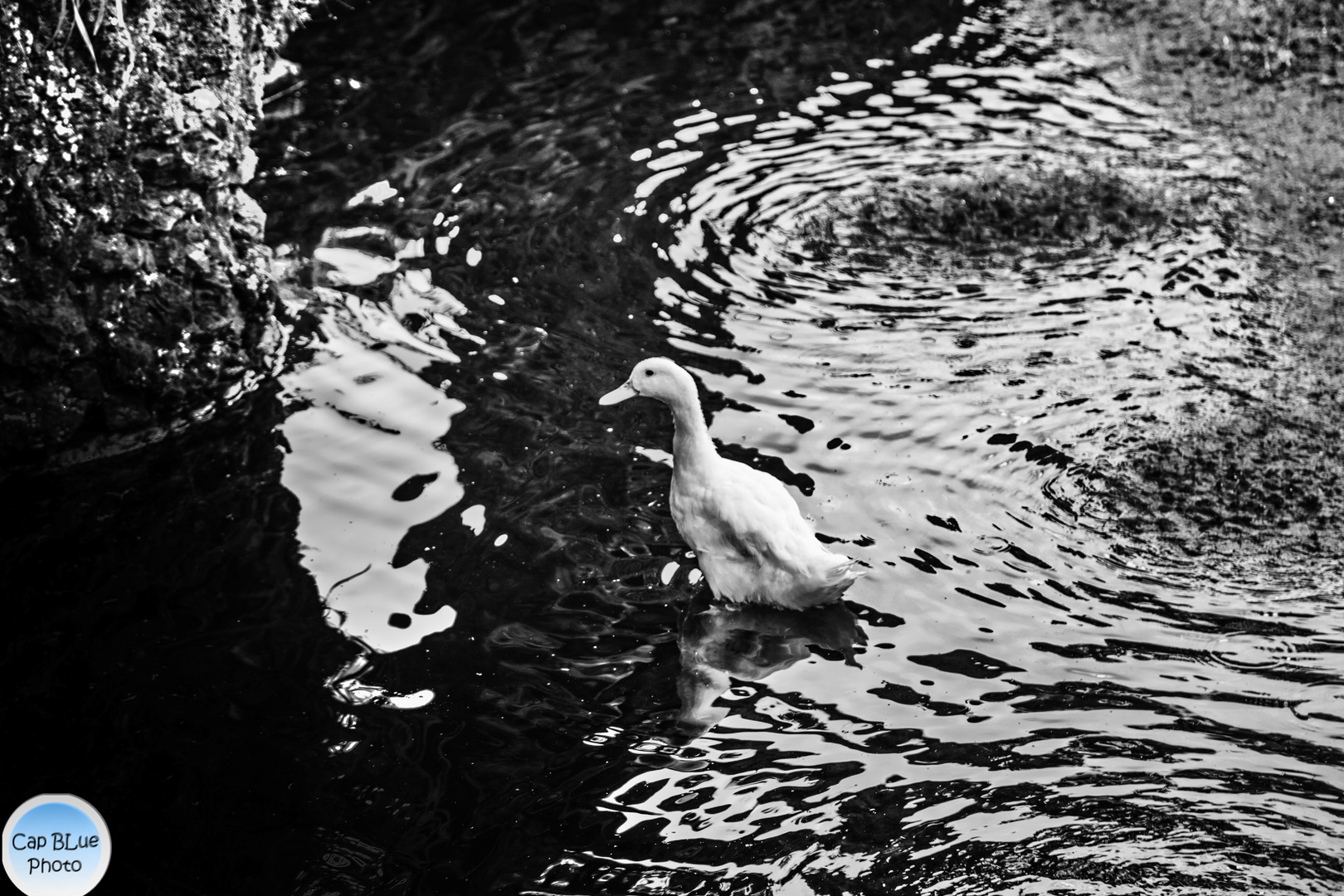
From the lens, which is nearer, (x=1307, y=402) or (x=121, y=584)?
(x=121, y=584)

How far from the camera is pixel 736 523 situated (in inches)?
200

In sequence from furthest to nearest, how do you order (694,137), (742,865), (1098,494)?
(694,137) < (1098,494) < (742,865)

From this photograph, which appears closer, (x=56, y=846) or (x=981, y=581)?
(x=56, y=846)

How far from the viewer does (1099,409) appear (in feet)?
20.7

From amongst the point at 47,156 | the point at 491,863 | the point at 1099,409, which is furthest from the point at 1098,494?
the point at 47,156

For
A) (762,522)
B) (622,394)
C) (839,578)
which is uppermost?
(622,394)

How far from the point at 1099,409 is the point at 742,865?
3.35m

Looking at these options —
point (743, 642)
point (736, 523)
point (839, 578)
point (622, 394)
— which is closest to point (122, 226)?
point (622, 394)

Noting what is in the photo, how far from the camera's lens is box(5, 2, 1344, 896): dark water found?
4180 mm

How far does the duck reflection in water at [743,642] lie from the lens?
4.84 metres

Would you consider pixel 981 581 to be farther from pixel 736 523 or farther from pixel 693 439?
pixel 693 439

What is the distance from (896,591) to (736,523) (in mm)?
758

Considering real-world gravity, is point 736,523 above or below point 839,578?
above

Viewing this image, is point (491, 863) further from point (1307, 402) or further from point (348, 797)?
point (1307, 402)
